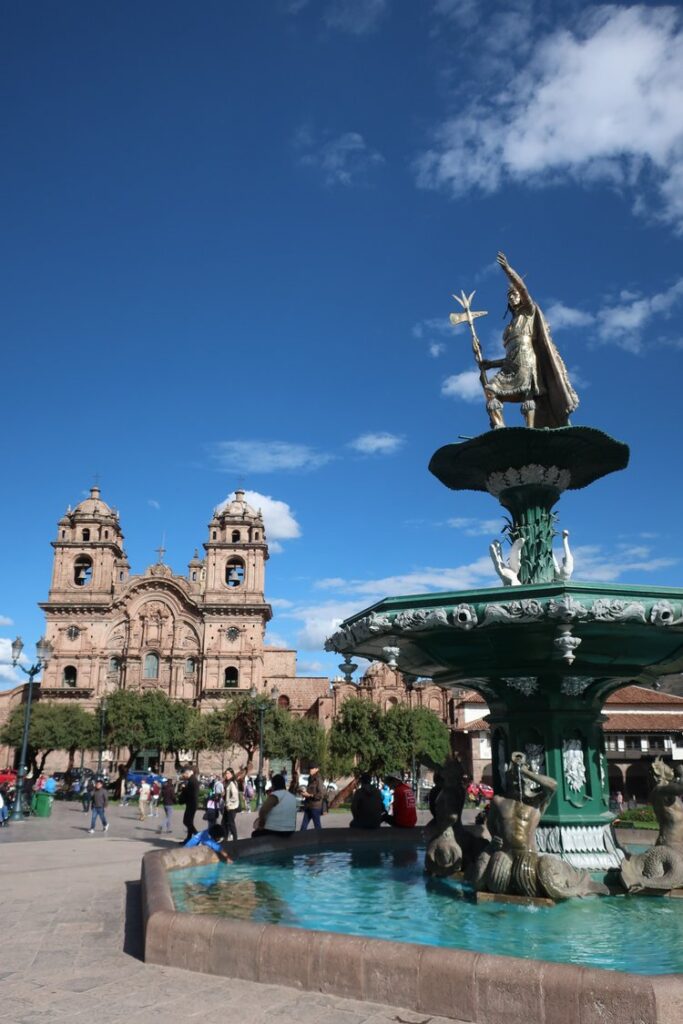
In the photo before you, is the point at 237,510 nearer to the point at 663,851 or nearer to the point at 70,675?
the point at 70,675

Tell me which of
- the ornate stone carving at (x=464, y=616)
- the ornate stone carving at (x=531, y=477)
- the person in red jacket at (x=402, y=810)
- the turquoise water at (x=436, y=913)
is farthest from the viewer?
the person in red jacket at (x=402, y=810)

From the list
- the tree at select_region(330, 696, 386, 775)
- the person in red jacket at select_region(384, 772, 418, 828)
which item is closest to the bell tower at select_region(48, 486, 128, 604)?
the tree at select_region(330, 696, 386, 775)

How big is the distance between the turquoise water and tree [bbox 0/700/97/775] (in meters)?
39.7

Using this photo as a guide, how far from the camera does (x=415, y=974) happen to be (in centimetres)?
455

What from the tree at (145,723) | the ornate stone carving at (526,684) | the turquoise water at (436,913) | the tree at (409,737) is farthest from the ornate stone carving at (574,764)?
the tree at (145,723)

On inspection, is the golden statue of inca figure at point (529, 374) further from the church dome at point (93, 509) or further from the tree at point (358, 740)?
the church dome at point (93, 509)

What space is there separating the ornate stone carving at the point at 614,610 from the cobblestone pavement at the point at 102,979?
12.5 ft

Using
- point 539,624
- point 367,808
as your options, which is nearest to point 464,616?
point 539,624

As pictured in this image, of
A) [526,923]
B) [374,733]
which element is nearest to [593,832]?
[526,923]

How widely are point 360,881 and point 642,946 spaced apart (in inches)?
149

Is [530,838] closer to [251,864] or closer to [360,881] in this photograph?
[360,881]

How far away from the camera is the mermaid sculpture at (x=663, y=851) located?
7.38m

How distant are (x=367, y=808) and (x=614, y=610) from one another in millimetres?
7433

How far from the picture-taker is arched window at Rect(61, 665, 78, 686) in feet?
186
